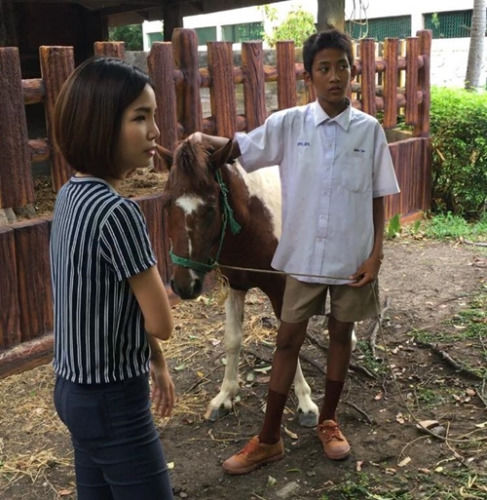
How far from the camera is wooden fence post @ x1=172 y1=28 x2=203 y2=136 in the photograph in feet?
16.4

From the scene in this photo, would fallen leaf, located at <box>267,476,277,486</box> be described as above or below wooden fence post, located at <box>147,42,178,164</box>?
below

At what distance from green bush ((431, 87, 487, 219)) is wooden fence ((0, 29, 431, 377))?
0.94 meters

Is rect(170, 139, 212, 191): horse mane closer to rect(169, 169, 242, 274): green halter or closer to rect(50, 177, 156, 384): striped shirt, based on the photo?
rect(169, 169, 242, 274): green halter

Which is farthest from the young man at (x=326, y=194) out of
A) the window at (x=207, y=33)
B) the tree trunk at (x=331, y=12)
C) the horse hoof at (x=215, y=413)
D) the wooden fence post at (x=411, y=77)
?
the window at (x=207, y=33)

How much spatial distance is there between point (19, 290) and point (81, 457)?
2.53m

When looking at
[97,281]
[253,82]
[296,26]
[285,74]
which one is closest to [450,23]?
[296,26]

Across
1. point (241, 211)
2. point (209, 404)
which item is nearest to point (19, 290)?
point (209, 404)

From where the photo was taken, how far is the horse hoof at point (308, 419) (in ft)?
11.7

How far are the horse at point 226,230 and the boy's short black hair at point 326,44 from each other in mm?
547

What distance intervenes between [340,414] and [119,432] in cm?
220

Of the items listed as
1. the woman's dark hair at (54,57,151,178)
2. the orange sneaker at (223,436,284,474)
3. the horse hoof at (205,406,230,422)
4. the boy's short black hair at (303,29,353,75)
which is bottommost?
the horse hoof at (205,406,230,422)

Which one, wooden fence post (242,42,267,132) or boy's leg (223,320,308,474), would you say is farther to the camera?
wooden fence post (242,42,267,132)

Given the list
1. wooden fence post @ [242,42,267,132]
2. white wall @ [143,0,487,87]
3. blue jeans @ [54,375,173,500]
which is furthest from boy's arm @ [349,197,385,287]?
white wall @ [143,0,487,87]

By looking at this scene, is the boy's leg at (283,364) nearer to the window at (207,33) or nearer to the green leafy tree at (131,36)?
the green leafy tree at (131,36)
